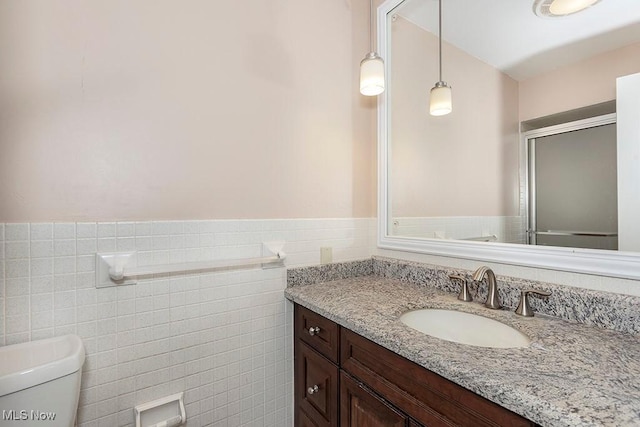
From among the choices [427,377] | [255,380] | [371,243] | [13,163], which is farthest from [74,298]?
[371,243]

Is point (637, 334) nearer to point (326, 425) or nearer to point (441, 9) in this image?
point (326, 425)

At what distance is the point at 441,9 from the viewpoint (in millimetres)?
1390

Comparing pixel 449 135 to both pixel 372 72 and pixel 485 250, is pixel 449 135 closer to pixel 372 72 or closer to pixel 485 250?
pixel 372 72

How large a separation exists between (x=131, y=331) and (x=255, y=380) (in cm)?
53

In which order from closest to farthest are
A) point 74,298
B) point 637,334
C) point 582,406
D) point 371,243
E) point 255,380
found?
point 582,406
point 637,334
point 74,298
point 255,380
point 371,243

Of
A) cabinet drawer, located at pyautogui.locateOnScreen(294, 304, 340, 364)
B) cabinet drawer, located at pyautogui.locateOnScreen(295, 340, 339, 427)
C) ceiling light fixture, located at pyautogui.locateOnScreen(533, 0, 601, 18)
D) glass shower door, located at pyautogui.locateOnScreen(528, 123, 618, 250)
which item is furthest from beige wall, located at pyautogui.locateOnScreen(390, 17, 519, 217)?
cabinet drawer, located at pyautogui.locateOnScreen(295, 340, 339, 427)

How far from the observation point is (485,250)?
113 cm

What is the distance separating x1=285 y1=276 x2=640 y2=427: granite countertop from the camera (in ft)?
1.60

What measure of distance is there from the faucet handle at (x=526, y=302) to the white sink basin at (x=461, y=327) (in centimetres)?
10

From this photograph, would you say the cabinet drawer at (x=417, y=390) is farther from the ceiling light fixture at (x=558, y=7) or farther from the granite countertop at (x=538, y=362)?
the ceiling light fixture at (x=558, y=7)

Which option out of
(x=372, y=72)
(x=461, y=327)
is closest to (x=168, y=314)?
(x=461, y=327)

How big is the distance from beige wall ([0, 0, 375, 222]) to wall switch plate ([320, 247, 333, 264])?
0.18 metres

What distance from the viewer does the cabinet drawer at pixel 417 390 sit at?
586mm

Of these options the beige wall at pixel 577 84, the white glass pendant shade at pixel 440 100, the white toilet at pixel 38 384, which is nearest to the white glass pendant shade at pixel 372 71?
the white glass pendant shade at pixel 440 100
